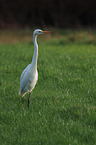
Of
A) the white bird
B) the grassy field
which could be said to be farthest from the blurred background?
the white bird

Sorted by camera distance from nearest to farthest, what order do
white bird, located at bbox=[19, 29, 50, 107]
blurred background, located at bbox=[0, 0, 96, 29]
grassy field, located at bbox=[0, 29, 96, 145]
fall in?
grassy field, located at bbox=[0, 29, 96, 145] → white bird, located at bbox=[19, 29, 50, 107] → blurred background, located at bbox=[0, 0, 96, 29]

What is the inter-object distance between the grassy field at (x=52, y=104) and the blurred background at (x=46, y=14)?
16.0 meters

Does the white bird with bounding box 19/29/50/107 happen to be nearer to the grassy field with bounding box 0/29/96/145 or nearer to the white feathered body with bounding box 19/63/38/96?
the white feathered body with bounding box 19/63/38/96

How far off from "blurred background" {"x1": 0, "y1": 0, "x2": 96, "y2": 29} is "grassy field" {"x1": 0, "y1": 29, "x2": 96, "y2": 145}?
1597 cm

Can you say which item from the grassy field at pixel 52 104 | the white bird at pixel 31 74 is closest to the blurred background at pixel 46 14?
the grassy field at pixel 52 104

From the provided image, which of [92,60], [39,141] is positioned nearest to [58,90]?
[39,141]

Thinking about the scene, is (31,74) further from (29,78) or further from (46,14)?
(46,14)

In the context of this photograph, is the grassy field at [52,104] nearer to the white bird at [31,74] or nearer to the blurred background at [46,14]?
the white bird at [31,74]

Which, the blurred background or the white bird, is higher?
the blurred background

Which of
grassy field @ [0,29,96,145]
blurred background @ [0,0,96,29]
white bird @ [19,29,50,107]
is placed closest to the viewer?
grassy field @ [0,29,96,145]

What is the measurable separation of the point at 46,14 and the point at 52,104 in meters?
22.7

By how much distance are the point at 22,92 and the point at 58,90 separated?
1229 mm

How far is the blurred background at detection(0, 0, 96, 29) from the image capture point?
1065 inches

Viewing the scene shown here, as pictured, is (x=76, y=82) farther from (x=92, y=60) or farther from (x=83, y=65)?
(x=92, y=60)
